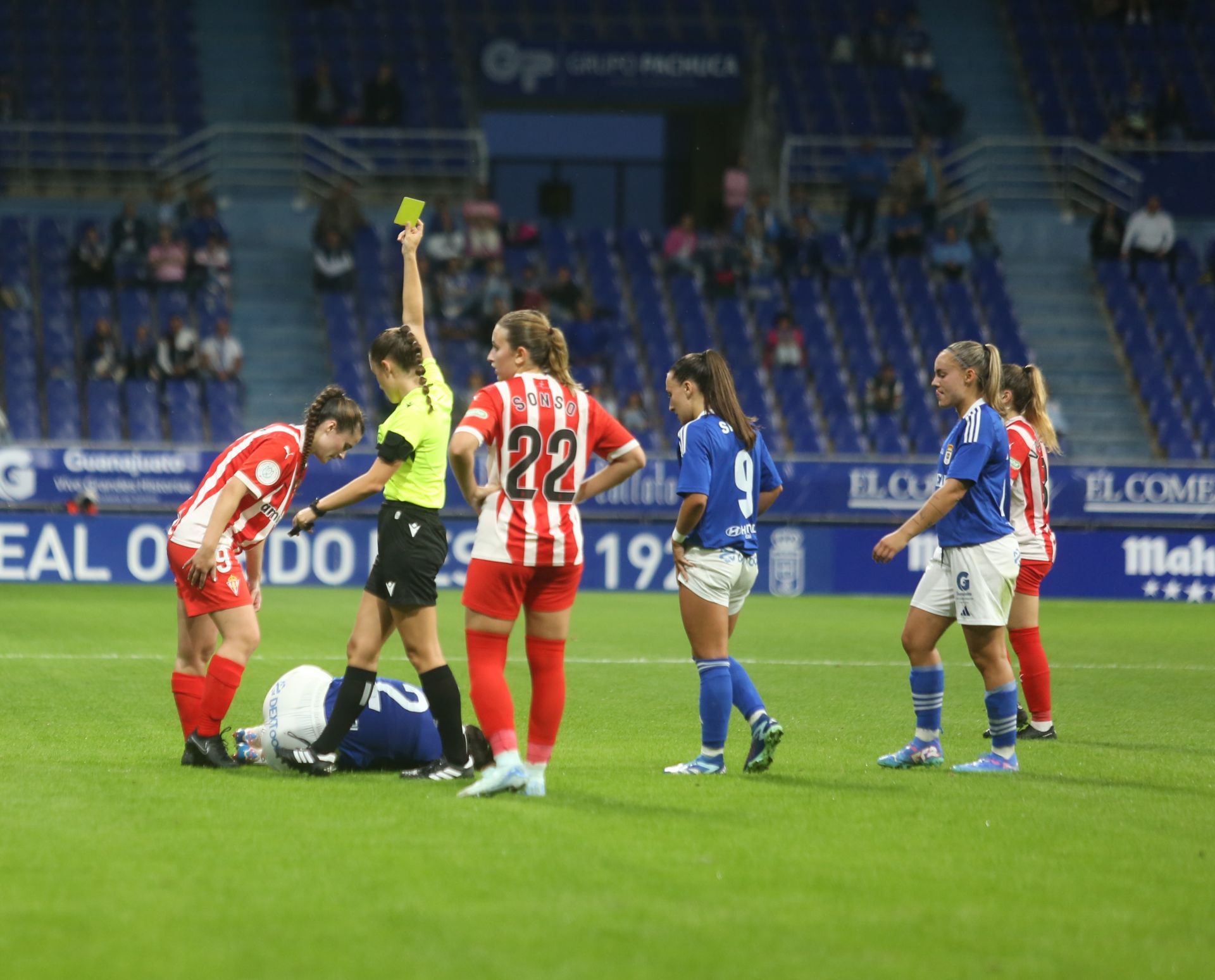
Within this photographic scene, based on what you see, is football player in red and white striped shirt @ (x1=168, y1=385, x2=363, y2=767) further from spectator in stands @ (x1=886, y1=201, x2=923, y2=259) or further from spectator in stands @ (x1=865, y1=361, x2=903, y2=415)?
spectator in stands @ (x1=886, y1=201, x2=923, y2=259)

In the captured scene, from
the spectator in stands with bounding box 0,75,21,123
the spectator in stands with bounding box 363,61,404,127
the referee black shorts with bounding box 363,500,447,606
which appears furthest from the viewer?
the spectator in stands with bounding box 363,61,404,127

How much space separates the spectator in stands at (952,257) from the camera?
26094 mm

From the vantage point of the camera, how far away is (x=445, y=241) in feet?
79.6

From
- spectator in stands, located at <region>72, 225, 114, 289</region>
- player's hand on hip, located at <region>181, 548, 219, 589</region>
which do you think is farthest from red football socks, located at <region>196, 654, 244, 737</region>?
spectator in stands, located at <region>72, 225, 114, 289</region>

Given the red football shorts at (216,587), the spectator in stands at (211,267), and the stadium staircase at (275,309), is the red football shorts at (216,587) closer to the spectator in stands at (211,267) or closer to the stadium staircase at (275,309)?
the stadium staircase at (275,309)

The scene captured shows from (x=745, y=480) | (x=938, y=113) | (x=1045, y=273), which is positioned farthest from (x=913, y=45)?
(x=745, y=480)

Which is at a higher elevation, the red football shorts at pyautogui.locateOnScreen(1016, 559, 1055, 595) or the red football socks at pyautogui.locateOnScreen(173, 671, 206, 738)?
the red football shorts at pyautogui.locateOnScreen(1016, 559, 1055, 595)

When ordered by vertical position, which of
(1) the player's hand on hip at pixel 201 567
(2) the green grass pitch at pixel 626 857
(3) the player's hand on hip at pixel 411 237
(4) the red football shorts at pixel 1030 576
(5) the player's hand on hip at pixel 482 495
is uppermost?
(3) the player's hand on hip at pixel 411 237

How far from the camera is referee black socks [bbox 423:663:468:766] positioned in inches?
262

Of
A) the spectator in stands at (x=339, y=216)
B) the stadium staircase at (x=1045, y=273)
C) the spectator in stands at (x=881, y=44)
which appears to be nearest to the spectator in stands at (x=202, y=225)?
the spectator in stands at (x=339, y=216)

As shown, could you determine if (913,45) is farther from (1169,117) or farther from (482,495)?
(482,495)

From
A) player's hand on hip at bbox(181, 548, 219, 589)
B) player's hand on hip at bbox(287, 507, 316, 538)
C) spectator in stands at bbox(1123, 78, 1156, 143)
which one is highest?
spectator in stands at bbox(1123, 78, 1156, 143)

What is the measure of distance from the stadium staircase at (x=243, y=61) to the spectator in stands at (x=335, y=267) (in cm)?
437

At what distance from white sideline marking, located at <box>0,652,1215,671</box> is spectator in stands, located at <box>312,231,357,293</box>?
13.3 m
